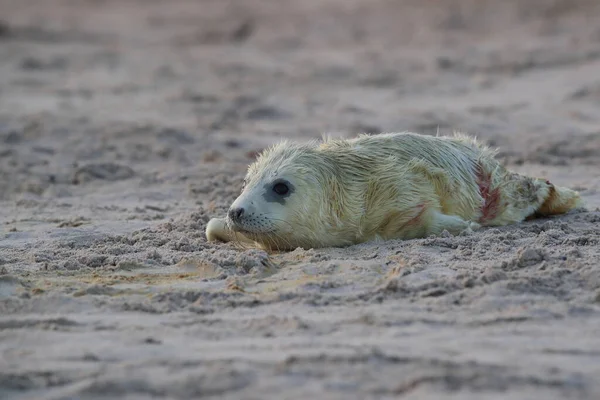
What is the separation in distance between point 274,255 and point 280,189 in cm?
43

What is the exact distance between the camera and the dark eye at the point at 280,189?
6215 millimetres

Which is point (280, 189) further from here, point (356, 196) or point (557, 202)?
point (557, 202)

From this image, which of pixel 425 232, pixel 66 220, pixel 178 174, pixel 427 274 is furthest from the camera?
pixel 178 174

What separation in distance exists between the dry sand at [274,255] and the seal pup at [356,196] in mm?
235

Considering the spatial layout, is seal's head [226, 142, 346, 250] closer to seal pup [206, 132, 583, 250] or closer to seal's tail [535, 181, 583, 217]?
seal pup [206, 132, 583, 250]

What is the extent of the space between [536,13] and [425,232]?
1219cm

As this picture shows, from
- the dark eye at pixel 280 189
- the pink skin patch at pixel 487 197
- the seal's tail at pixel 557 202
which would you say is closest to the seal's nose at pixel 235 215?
the dark eye at pixel 280 189

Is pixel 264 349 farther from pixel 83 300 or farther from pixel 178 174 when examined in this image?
pixel 178 174

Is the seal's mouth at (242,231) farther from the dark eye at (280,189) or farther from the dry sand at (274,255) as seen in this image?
the dark eye at (280,189)

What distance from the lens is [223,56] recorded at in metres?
16.0

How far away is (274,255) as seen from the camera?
6.02m

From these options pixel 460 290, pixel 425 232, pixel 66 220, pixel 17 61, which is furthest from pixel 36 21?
pixel 460 290

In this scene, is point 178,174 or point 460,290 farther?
point 178,174

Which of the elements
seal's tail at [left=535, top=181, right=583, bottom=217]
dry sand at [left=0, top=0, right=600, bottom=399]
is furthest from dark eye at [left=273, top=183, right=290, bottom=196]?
seal's tail at [left=535, top=181, right=583, bottom=217]
